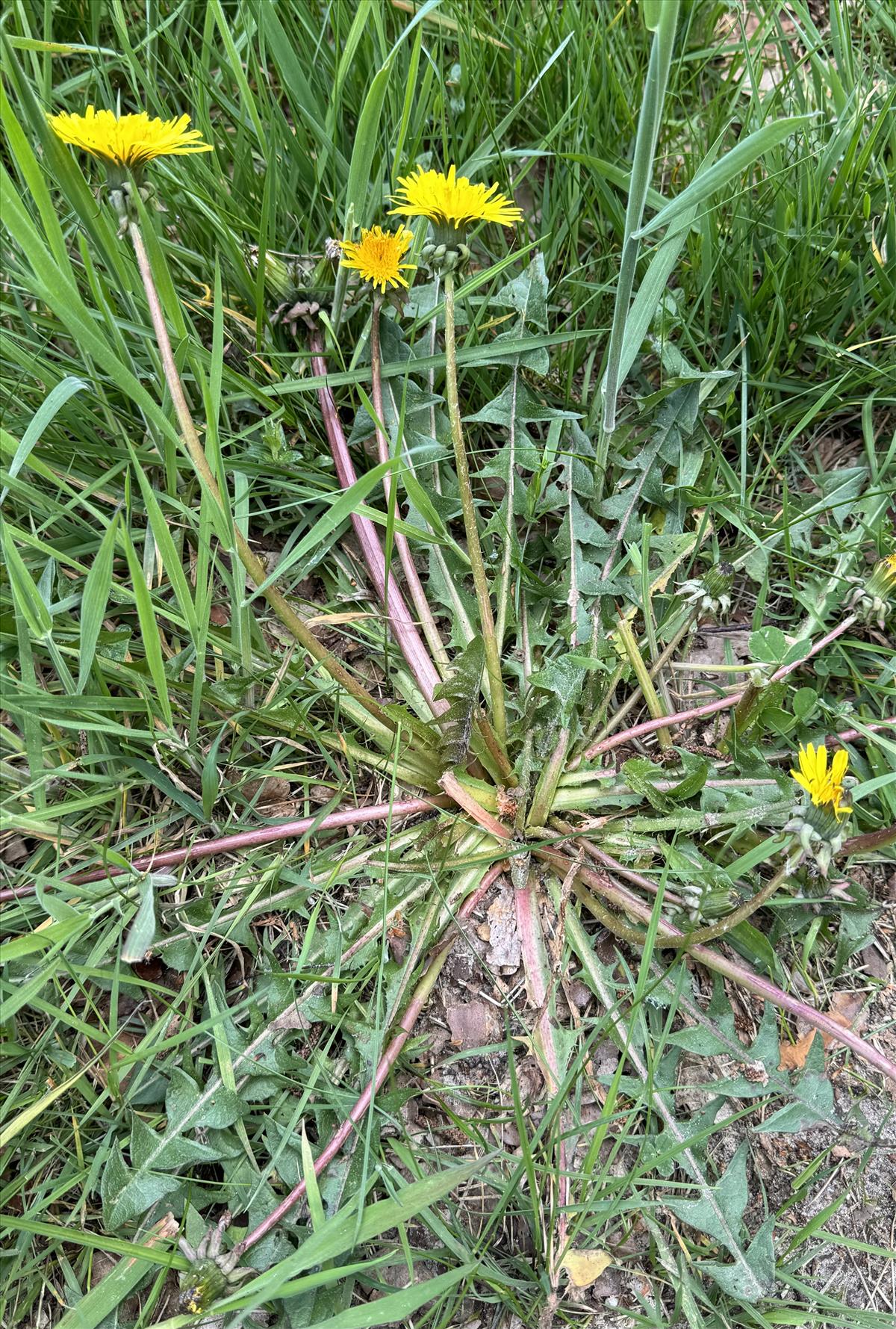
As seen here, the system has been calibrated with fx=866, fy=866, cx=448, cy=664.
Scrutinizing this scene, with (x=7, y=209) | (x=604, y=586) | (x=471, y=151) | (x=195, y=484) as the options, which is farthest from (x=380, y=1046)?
(x=471, y=151)

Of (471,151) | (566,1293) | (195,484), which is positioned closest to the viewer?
(566,1293)

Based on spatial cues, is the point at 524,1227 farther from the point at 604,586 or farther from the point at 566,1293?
the point at 604,586

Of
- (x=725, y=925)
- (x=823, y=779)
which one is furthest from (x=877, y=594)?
(x=725, y=925)

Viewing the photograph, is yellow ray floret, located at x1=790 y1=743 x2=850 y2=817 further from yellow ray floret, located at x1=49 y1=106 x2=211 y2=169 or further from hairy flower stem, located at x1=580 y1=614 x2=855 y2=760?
yellow ray floret, located at x1=49 y1=106 x2=211 y2=169

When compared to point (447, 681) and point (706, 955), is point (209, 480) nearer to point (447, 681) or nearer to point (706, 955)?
point (447, 681)

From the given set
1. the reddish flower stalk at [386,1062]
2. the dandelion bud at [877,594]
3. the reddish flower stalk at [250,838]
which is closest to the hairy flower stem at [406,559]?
the reddish flower stalk at [250,838]

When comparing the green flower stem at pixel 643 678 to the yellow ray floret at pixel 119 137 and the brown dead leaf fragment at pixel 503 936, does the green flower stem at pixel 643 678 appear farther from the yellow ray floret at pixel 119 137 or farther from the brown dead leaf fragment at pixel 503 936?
the yellow ray floret at pixel 119 137
